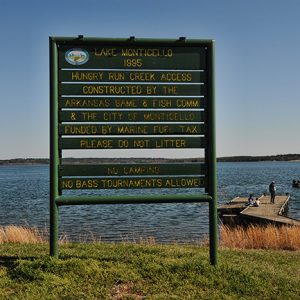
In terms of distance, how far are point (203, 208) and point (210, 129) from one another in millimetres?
30149

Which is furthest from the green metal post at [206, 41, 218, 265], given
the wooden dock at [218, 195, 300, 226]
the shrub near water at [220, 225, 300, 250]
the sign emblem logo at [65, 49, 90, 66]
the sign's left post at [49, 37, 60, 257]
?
the wooden dock at [218, 195, 300, 226]

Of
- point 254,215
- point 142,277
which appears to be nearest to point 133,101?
point 142,277

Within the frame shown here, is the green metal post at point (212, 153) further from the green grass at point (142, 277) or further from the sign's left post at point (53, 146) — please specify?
the sign's left post at point (53, 146)

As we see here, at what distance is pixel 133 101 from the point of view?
26.9 feet

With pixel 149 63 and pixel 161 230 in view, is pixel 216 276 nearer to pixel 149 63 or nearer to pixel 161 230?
pixel 149 63

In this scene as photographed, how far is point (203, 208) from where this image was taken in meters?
37.8

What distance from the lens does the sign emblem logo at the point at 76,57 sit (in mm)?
8125

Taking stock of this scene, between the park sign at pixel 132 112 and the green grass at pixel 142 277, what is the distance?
0.61 metres

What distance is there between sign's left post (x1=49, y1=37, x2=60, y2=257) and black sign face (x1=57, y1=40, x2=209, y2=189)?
121mm

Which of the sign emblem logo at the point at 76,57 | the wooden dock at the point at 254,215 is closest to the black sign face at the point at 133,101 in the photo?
the sign emblem logo at the point at 76,57

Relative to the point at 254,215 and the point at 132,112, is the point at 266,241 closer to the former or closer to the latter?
the point at 132,112

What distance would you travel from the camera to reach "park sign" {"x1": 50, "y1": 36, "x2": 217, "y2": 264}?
8039 millimetres

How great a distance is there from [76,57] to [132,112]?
4.47 feet

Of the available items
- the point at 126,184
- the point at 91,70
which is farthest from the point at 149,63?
the point at 126,184
